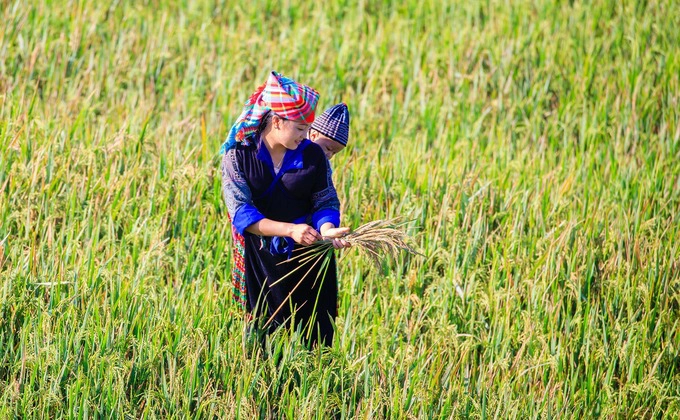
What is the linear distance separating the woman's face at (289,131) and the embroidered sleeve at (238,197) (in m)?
0.18

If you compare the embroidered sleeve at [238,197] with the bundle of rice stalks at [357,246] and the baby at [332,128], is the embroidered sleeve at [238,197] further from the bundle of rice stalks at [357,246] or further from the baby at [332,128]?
the baby at [332,128]

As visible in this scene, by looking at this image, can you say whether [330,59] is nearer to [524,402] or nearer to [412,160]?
[412,160]

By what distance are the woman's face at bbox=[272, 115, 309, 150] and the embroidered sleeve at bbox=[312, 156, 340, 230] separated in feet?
0.52

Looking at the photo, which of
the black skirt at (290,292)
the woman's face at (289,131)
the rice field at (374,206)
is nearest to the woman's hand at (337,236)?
the black skirt at (290,292)

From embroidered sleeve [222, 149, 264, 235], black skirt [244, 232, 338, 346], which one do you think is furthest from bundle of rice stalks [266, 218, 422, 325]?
embroidered sleeve [222, 149, 264, 235]

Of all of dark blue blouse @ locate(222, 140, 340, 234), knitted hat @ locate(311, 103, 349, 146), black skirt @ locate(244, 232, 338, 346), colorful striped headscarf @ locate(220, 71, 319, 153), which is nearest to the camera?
colorful striped headscarf @ locate(220, 71, 319, 153)

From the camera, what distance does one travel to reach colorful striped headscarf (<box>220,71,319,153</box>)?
2.93 m

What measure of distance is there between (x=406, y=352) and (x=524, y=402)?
1.62 ft

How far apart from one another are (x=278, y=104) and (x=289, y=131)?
10cm

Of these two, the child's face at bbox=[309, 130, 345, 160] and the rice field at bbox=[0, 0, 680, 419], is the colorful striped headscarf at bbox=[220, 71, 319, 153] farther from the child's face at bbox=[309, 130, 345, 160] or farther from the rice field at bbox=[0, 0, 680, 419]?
the rice field at bbox=[0, 0, 680, 419]

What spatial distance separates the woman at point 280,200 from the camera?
2.97 m

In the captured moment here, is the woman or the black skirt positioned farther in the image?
the black skirt

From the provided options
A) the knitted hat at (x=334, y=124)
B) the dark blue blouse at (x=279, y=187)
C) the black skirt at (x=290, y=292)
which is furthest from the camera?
the knitted hat at (x=334, y=124)

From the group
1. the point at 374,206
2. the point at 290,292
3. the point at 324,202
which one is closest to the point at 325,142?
the point at 324,202
